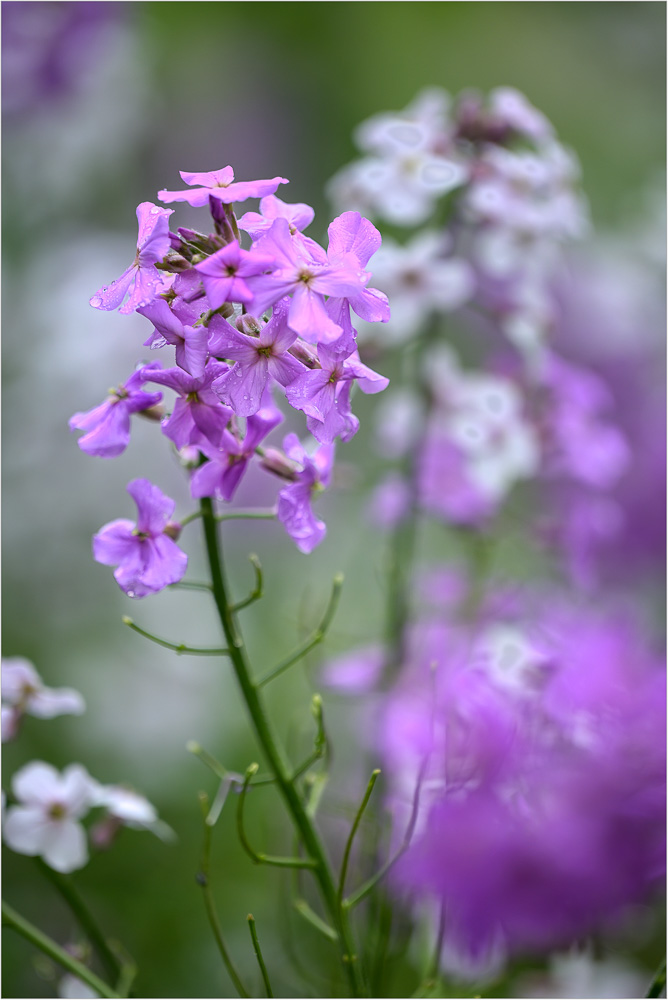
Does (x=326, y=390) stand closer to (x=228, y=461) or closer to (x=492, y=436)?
(x=228, y=461)

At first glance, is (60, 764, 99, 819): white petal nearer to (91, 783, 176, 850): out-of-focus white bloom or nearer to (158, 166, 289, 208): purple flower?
(91, 783, 176, 850): out-of-focus white bloom

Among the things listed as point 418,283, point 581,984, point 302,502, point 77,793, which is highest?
point 418,283

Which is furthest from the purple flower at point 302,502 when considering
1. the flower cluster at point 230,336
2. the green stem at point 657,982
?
the green stem at point 657,982

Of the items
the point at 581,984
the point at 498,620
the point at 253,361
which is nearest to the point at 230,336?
the point at 253,361

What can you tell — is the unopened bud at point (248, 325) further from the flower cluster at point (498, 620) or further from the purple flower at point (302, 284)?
the flower cluster at point (498, 620)

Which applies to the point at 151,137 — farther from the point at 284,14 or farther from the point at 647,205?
the point at 647,205
